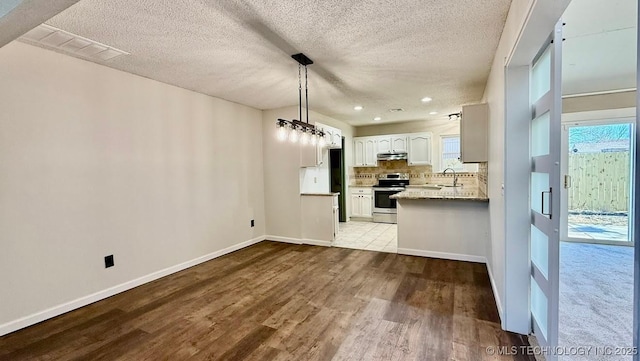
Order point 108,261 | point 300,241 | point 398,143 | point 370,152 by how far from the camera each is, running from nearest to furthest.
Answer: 1. point 108,261
2. point 300,241
3. point 398,143
4. point 370,152

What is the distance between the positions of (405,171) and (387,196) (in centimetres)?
100

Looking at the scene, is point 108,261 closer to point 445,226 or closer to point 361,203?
point 445,226

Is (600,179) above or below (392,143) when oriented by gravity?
below

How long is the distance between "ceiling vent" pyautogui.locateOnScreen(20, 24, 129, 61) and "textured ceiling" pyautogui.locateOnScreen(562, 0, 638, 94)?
394 centimetres

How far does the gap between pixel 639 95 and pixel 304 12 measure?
6.37 feet

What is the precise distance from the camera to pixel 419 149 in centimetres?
665

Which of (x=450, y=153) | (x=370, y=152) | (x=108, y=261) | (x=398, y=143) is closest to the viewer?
(x=108, y=261)

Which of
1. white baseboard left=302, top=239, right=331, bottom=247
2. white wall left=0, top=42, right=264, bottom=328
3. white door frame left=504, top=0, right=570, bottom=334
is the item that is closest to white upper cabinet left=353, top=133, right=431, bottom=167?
white baseboard left=302, top=239, right=331, bottom=247

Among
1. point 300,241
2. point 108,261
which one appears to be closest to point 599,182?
point 300,241

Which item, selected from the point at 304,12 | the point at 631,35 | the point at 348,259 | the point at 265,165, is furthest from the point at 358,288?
the point at 631,35

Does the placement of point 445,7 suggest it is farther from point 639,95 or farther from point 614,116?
point 614,116

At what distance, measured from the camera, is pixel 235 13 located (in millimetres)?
2090

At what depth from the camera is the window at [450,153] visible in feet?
21.3

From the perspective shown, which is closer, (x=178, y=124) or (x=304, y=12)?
(x=304, y=12)
